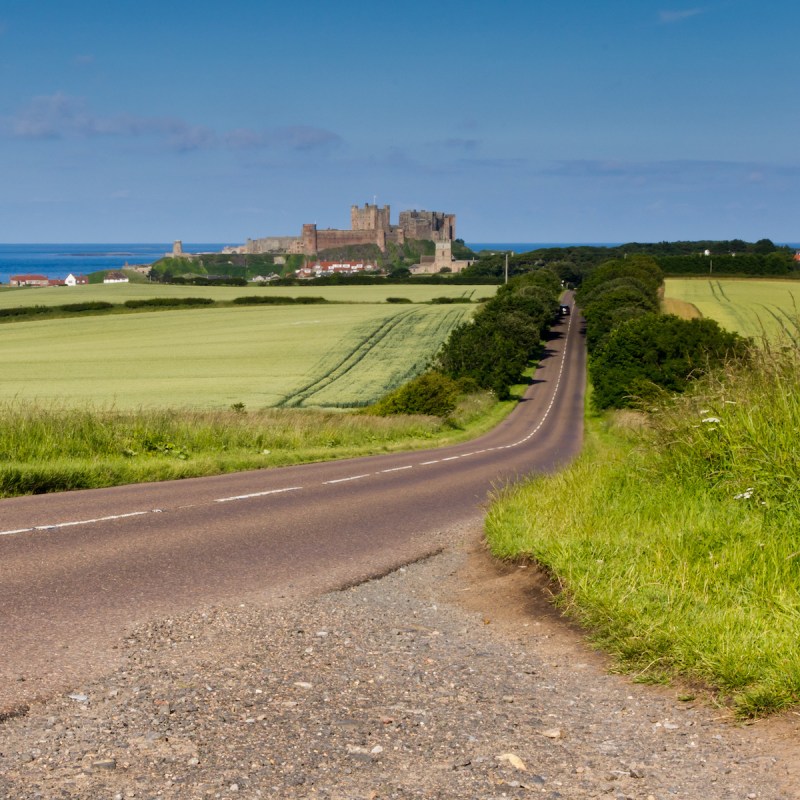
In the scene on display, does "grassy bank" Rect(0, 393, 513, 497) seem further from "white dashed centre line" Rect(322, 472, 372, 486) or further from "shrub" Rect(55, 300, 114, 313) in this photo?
"shrub" Rect(55, 300, 114, 313)

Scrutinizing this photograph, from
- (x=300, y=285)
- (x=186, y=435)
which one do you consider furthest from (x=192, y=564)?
(x=300, y=285)

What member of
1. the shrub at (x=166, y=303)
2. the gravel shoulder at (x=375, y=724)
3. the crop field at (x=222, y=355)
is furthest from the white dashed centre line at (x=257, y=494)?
the shrub at (x=166, y=303)

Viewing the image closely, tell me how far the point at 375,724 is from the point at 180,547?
16.0 ft

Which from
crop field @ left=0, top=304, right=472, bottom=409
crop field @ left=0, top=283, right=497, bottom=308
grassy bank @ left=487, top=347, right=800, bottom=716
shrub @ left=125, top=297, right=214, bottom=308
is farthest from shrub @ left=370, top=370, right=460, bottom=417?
crop field @ left=0, top=283, right=497, bottom=308

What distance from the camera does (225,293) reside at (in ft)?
472

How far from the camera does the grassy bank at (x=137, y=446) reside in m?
14.7

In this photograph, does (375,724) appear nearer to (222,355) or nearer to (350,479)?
(350,479)

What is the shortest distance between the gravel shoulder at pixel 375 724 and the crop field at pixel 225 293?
123m

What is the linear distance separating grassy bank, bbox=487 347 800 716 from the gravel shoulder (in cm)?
29

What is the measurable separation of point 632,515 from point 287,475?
9183 millimetres

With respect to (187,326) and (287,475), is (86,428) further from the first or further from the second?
(187,326)

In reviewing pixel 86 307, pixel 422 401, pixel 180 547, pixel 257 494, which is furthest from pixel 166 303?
pixel 180 547

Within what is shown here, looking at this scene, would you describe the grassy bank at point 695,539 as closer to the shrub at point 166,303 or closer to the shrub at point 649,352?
the shrub at point 649,352

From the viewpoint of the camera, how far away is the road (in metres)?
6.85
